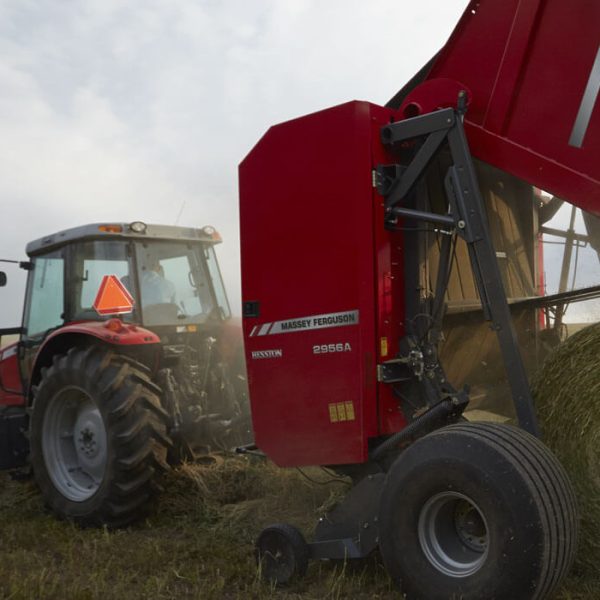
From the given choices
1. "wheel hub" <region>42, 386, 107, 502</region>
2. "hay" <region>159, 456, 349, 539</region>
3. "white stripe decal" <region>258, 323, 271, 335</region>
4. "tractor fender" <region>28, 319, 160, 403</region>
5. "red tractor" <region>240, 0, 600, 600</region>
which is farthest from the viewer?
"wheel hub" <region>42, 386, 107, 502</region>

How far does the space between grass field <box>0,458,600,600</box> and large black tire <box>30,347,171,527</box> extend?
177 mm

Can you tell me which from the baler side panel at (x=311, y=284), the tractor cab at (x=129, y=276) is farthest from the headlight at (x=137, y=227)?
the baler side panel at (x=311, y=284)

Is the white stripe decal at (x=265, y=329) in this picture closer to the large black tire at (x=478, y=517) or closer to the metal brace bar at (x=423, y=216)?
the metal brace bar at (x=423, y=216)

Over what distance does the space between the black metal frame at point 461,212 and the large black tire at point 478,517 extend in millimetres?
384


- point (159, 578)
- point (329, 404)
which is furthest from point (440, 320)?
point (159, 578)

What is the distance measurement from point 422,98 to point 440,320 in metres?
1.20

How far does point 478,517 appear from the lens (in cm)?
330

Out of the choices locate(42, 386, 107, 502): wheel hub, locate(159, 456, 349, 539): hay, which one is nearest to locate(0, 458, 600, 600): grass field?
locate(159, 456, 349, 539): hay

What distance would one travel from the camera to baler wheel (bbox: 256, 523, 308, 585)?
12.5 ft

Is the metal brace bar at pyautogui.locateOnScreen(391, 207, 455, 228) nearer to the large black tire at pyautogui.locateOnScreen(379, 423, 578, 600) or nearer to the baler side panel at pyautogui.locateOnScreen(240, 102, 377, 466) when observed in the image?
the baler side panel at pyautogui.locateOnScreen(240, 102, 377, 466)

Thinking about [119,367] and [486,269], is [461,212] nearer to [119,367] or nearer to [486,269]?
[486,269]

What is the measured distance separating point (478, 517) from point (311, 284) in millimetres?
1482

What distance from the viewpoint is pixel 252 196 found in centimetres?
435

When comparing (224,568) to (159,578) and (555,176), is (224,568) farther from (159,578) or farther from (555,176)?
(555,176)
